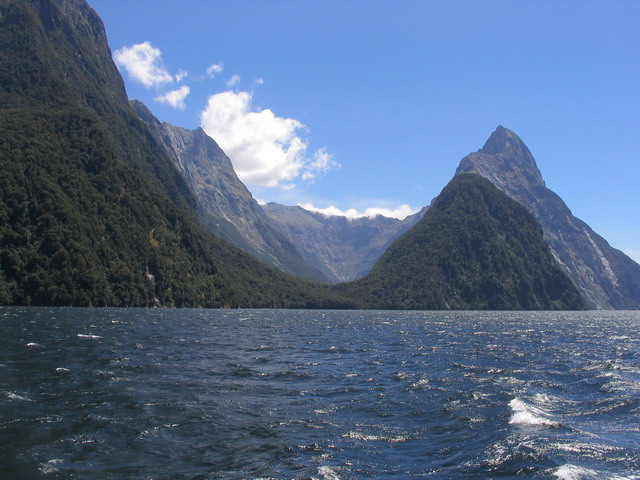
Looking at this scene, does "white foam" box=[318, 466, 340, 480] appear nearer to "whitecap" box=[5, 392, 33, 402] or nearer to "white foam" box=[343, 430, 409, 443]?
"white foam" box=[343, 430, 409, 443]

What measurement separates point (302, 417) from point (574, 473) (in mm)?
13141

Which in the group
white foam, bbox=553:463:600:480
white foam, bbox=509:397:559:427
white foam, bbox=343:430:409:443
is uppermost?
white foam, bbox=553:463:600:480

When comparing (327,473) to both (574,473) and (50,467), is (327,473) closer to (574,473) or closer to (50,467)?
(574,473)

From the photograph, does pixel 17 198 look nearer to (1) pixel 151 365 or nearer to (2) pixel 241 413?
(1) pixel 151 365

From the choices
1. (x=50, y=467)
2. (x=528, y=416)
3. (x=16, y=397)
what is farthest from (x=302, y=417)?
(x=16, y=397)

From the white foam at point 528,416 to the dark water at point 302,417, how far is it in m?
0.08

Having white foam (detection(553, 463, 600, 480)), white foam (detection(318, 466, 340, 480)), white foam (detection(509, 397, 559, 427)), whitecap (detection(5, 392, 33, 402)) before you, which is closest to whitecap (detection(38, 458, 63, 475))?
white foam (detection(318, 466, 340, 480))

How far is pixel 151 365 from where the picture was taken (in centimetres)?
3988

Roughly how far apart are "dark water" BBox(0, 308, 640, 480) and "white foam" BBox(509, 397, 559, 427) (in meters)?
0.08

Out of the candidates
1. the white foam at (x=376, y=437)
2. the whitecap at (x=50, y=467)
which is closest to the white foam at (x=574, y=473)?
the white foam at (x=376, y=437)

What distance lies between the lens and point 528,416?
27.4 m

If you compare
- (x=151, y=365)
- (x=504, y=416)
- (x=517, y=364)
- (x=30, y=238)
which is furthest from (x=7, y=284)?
(x=504, y=416)

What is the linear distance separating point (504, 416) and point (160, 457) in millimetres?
18557

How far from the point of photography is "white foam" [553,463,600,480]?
17.9 meters
